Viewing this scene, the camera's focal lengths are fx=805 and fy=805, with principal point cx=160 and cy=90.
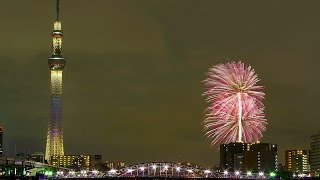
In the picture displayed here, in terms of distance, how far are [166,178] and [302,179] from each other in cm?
3381

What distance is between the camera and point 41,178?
19538 cm

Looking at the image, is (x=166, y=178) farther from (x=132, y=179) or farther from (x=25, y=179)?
(x=25, y=179)

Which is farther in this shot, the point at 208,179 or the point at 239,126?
the point at 208,179

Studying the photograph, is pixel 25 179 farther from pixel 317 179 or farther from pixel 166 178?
pixel 317 179

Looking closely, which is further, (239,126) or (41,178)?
(41,178)

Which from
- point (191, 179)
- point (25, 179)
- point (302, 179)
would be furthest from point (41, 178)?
point (302, 179)

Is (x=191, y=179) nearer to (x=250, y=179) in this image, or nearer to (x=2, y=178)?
(x=250, y=179)

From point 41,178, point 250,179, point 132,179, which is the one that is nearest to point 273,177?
point 250,179

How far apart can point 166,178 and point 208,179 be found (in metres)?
10.7

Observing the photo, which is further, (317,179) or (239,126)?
(317,179)

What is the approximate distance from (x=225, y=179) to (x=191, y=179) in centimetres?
849

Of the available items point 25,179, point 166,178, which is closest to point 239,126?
point 166,178

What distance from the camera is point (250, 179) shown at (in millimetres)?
199375

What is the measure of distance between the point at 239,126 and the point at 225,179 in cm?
6148
